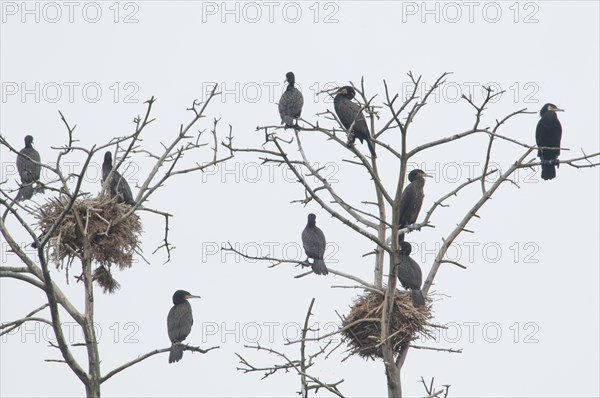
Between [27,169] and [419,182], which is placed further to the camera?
[27,169]

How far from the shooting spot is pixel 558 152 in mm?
12461

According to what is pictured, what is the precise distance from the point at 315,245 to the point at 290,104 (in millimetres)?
1765

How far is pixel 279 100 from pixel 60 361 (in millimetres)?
4796

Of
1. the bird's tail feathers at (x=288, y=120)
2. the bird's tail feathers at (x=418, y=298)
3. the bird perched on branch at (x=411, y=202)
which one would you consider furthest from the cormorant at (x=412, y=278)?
the bird's tail feathers at (x=288, y=120)

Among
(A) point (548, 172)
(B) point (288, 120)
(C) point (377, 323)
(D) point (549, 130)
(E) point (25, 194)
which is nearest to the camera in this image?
(C) point (377, 323)

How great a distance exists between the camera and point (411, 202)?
39.0 ft

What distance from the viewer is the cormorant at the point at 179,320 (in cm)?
1187

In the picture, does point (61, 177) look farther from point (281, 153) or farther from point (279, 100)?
point (279, 100)

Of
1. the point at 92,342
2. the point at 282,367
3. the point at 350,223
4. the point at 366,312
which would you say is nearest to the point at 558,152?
the point at 366,312

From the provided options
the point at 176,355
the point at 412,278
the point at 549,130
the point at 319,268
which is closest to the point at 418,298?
the point at 412,278

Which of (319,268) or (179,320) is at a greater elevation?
(319,268)

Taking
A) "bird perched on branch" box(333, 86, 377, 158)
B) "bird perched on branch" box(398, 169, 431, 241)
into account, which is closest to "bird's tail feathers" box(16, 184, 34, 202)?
"bird perched on branch" box(333, 86, 377, 158)

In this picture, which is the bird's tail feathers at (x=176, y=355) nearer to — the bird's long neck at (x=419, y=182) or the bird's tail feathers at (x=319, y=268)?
the bird's tail feathers at (x=319, y=268)

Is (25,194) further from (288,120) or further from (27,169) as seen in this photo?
(288,120)
